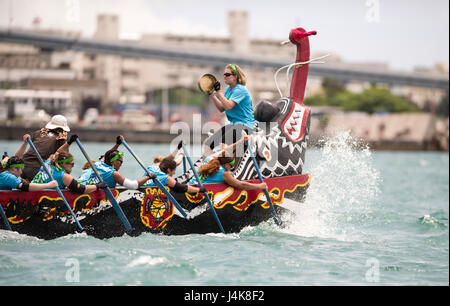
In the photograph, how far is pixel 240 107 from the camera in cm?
1021

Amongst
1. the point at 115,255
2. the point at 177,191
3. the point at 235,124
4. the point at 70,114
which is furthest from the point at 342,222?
the point at 70,114

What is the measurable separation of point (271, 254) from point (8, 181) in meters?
3.53

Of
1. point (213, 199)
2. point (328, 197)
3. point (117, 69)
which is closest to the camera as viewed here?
point (213, 199)

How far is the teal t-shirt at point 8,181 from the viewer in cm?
889

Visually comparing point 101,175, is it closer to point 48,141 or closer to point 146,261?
point 48,141

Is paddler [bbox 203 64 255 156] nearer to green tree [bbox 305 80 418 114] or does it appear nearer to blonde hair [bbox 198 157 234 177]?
blonde hair [bbox 198 157 234 177]

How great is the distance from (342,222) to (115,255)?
16.9ft

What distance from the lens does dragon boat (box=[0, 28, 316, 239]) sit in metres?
8.98

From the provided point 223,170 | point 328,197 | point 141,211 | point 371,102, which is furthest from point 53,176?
point 371,102

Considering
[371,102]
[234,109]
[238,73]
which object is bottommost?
[371,102]

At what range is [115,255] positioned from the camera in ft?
28.0

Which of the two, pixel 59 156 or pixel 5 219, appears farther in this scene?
pixel 59 156

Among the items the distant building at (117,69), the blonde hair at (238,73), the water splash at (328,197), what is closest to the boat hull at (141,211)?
the water splash at (328,197)
